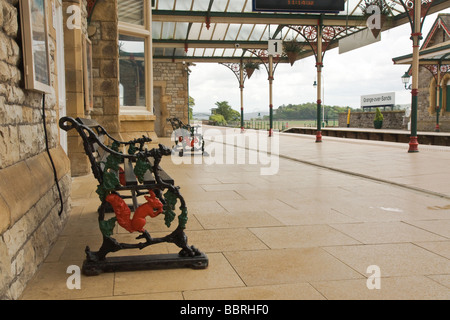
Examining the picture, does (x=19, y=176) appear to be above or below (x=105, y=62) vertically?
below

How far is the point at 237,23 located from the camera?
13453 millimetres

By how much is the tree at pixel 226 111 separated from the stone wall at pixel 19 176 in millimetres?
47526

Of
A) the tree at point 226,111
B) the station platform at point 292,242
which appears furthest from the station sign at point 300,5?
the tree at point 226,111

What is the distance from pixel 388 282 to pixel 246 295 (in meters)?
0.80

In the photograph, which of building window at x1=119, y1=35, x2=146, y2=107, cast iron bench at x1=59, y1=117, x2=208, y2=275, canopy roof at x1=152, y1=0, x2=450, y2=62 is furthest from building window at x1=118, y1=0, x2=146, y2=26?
cast iron bench at x1=59, y1=117, x2=208, y2=275

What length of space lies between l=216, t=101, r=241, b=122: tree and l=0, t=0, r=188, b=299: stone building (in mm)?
41754

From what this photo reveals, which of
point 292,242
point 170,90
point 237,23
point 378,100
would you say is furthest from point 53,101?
point 378,100

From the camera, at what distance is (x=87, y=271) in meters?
2.51

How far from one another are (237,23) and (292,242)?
1135cm

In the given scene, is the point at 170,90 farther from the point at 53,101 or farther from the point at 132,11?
the point at 53,101

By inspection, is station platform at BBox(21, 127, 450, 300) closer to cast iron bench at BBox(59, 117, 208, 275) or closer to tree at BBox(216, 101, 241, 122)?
cast iron bench at BBox(59, 117, 208, 275)

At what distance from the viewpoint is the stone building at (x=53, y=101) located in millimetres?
2223

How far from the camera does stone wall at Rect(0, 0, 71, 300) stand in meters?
2.04
